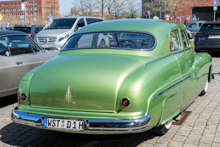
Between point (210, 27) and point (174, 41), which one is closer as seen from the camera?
point (174, 41)

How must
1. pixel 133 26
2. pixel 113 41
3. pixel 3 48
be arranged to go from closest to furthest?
pixel 113 41 → pixel 133 26 → pixel 3 48

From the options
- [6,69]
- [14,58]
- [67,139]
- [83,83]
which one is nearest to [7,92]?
[6,69]

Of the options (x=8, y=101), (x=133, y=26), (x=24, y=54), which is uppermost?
A: (x=133, y=26)

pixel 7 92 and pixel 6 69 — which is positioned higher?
pixel 6 69

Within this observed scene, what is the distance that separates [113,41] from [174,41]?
1.04 m

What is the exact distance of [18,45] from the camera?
285 inches

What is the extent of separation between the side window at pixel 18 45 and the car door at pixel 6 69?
15cm

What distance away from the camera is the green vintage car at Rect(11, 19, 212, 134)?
3807 millimetres

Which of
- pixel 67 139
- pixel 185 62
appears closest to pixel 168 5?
pixel 185 62

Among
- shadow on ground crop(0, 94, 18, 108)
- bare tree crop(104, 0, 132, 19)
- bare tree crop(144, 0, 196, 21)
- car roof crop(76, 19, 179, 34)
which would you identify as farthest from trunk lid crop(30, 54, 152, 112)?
bare tree crop(144, 0, 196, 21)

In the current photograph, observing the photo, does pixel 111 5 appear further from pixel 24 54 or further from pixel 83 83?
pixel 83 83

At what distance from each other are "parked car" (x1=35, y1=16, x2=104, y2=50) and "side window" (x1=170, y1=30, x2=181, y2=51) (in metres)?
10.4

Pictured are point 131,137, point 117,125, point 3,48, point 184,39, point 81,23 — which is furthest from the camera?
point 81,23

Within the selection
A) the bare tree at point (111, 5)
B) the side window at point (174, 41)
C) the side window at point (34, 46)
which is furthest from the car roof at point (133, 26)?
the bare tree at point (111, 5)
